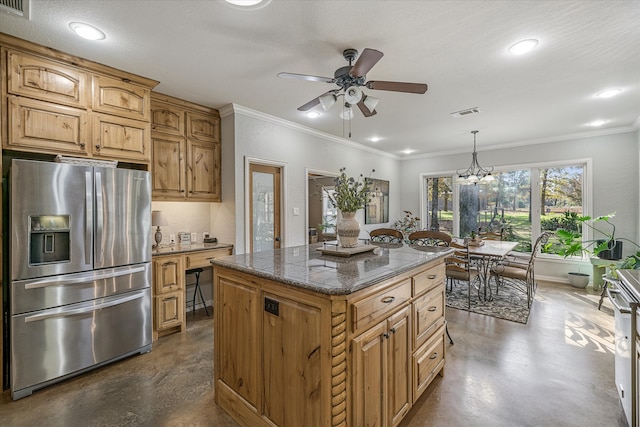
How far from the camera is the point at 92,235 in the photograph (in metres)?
2.43

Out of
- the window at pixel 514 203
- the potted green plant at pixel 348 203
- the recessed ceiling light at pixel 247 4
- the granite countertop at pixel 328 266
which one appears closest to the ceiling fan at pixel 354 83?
the recessed ceiling light at pixel 247 4

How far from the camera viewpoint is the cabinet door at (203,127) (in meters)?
3.62

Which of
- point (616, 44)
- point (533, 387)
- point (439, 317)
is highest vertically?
point (616, 44)

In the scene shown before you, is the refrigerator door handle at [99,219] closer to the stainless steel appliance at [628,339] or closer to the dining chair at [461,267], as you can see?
the stainless steel appliance at [628,339]

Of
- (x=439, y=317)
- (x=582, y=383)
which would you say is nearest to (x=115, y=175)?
(x=439, y=317)

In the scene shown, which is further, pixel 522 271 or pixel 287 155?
pixel 287 155

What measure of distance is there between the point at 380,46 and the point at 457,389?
277 centimetres

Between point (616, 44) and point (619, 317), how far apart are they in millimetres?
2103

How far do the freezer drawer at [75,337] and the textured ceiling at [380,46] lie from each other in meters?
2.16

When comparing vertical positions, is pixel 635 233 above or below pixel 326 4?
below

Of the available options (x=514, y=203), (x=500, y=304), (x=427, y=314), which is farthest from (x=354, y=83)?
(x=514, y=203)

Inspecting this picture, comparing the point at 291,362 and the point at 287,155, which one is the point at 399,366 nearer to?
the point at 291,362

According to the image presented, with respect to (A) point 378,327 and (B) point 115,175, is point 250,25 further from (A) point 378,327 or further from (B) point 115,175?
(A) point 378,327

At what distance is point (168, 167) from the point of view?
3.42 metres
